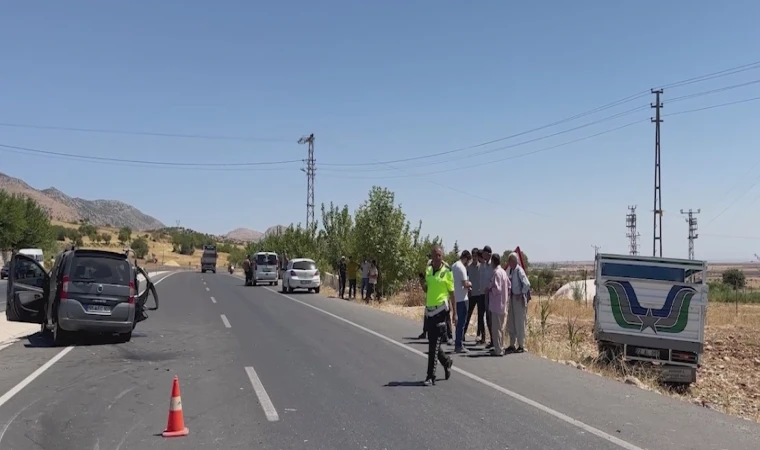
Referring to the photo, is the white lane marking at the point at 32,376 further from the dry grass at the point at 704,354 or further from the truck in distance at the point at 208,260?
the truck in distance at the point at 208,260

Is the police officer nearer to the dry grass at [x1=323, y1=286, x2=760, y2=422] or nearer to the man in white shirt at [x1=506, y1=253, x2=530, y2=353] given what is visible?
the man in white shirt at [x1=506, y1=253, x2=530, y2=353]

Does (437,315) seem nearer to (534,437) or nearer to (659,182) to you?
(534,437)

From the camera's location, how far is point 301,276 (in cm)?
3581

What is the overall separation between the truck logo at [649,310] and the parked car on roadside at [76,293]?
33.8ft

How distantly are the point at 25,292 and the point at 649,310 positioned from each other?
1320cm

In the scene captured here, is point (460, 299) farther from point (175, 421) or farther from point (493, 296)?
point (175, 421)

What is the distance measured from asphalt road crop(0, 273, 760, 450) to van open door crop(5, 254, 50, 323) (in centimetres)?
63

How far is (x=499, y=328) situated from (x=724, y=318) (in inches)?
879

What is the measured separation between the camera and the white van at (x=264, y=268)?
145 ft

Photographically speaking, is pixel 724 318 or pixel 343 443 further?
pixel 724 318

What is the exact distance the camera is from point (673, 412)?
8.93 metres

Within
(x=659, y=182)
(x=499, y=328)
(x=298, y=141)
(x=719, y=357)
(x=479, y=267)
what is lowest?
(x=719, y=357)

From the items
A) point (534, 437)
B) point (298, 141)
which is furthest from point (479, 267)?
point (298, 141)


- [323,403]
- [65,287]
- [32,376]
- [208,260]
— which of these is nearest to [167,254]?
[208,260]
